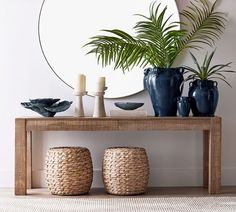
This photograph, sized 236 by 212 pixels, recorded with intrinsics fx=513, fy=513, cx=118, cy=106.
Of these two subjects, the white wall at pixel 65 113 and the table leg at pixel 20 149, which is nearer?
the table leg at pixel 20 149

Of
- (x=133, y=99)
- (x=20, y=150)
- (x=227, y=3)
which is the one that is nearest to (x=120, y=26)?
(x=133, y=99)

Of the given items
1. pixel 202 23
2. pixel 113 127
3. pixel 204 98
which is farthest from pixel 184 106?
pixel 202 23

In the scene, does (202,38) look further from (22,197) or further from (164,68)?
(22,197)

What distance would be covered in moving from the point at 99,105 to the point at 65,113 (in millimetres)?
331

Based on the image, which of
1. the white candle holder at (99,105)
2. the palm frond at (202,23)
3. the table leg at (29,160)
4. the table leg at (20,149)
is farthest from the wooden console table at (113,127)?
the palm frond at (202,23)

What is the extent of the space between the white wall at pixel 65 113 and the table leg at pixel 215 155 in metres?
0.38

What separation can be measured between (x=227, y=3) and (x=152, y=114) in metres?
0.94

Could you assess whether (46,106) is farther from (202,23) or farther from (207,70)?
(202,23)

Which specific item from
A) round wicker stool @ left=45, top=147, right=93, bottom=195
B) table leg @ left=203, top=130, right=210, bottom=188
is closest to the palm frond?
table leg @ left=203, top=130, right=210, bottom=188

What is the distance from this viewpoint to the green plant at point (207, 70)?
3.32m

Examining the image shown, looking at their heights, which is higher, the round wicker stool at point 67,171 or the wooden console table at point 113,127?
the wooden console table at point 113,127

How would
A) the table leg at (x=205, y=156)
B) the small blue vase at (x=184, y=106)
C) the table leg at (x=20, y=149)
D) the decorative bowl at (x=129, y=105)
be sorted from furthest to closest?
the table leg at (x=205, y=156) < the decorative bowl at (x=129, y=105) < the small blue vase at (x=184, y=106) < the table leg at (x=20, y=149)

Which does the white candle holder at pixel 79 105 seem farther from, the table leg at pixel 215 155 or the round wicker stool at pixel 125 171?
the table leg at pixel 215 155

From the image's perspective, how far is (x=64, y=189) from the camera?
3.16 m
